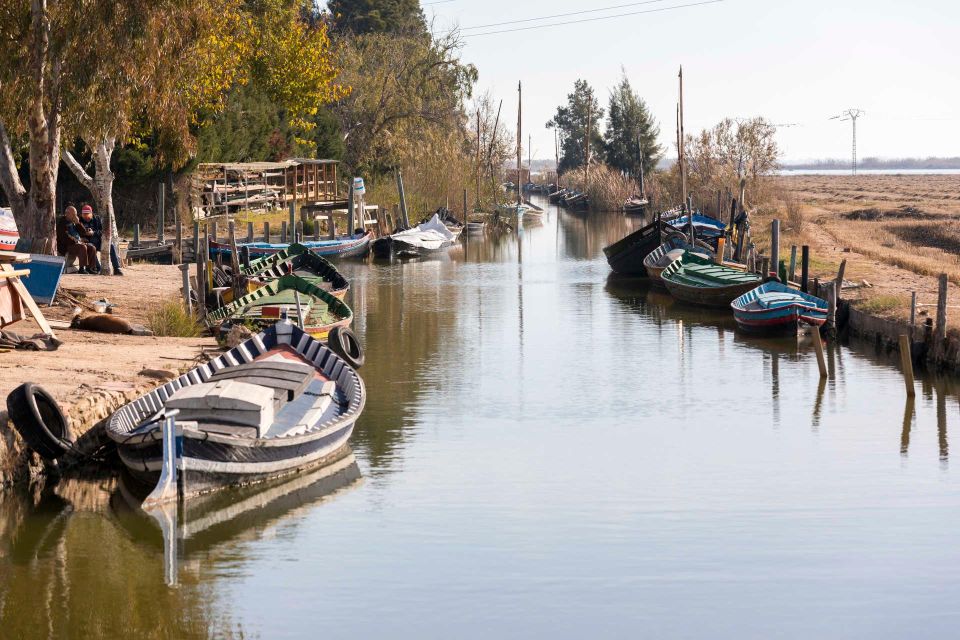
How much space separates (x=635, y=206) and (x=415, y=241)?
35688 millimetres

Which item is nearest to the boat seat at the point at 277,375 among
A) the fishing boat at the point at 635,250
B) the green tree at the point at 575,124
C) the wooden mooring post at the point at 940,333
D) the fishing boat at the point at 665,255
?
the wooden mooring post at the point at 940,333

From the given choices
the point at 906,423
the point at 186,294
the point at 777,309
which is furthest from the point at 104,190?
the point at 906,423

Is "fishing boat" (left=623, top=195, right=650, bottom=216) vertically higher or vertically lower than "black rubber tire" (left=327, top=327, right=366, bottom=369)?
higher

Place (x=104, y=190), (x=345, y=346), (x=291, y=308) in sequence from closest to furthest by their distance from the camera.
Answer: (x=345, y=346) → (x=291, y=308) → (x=104, y=190)

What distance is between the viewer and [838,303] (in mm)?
28797

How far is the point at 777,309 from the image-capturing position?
28234 millimetres

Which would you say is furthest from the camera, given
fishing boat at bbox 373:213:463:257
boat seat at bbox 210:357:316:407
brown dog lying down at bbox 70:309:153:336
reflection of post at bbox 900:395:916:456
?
fishing boat at bbox 373:213:463:257

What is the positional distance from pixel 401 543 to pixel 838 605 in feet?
15.1

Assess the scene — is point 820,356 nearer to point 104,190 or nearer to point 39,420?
point 39,420

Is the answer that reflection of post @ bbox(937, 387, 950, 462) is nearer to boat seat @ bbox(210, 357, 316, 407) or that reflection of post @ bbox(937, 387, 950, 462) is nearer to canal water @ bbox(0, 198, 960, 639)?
canal water @ bbox(0, 198, 960, 639)

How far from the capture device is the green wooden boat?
105 ft

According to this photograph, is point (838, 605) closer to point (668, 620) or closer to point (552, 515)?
point (668, 620)

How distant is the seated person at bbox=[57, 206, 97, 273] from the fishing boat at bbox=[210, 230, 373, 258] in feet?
32.0

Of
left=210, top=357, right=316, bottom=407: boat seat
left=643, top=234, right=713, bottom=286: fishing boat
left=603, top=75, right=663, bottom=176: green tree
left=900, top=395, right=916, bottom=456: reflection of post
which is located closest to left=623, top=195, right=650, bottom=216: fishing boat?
left=603, top=75, right=663, bottom=176: green tree
